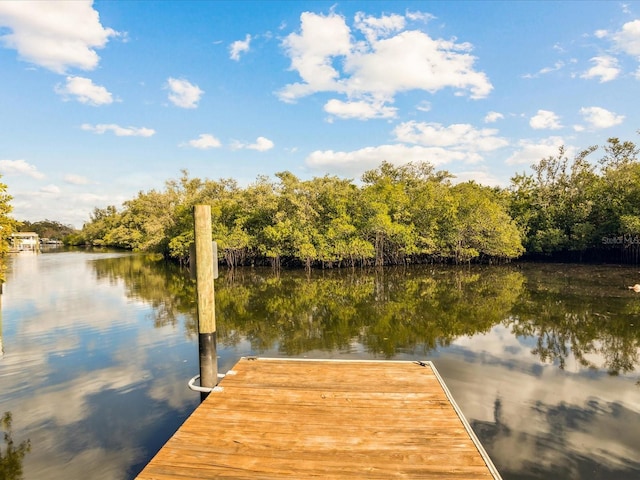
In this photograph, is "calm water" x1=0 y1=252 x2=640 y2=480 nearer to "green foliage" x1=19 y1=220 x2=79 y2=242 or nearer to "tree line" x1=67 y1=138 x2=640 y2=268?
"tree line" x1=67 y1=138 x2=640 y2=268

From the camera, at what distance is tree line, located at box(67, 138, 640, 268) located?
36.9 metres

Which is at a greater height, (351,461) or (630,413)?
(351,461)

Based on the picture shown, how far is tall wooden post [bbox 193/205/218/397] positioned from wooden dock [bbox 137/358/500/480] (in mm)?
358

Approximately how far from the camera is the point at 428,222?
40312mm

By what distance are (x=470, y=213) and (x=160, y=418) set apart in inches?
1418

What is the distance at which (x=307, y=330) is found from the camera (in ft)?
46.4

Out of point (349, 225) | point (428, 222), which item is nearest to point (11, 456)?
point (349, 225)

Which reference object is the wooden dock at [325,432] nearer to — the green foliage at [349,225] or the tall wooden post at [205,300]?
the tall wooden post at [205,300]

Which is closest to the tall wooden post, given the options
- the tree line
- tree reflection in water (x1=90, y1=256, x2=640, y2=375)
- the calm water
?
the calm water

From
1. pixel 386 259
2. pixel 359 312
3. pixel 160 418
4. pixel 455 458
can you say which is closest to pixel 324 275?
pixel 386 259

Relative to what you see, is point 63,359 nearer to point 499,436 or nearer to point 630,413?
point 499,436

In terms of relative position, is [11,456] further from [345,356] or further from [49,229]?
[49,229]

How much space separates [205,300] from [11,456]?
4.08m

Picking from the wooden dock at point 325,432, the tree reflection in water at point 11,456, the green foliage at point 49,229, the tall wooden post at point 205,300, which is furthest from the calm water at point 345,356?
the green foliage at point 49,229
